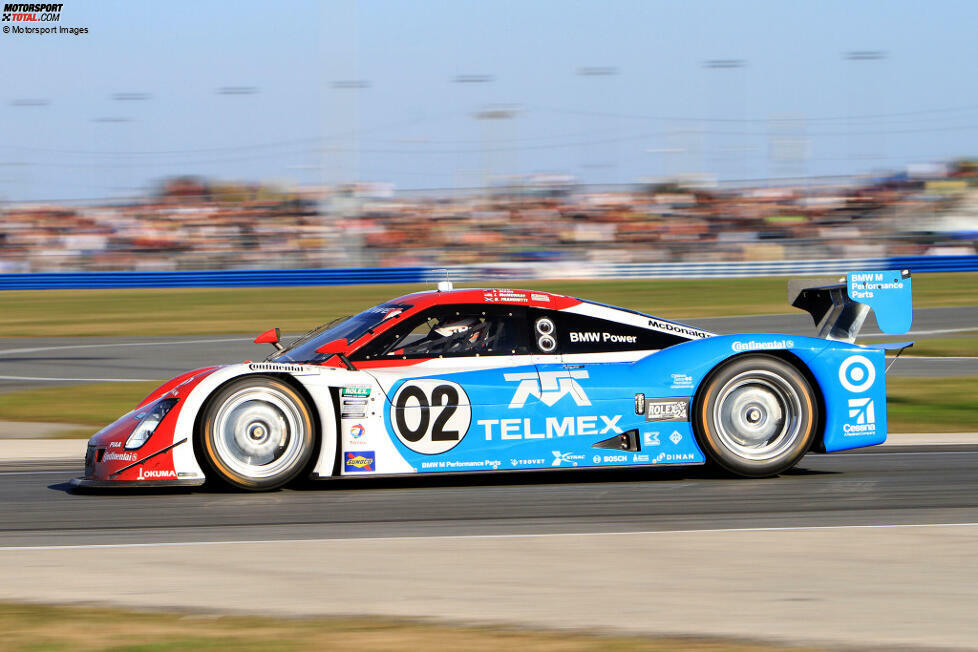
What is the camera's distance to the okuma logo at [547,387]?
22.3 ft

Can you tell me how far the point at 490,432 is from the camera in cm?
675

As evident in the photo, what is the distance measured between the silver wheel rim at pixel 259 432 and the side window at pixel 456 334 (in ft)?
2.00

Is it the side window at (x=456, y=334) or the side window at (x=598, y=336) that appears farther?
the side window at (x=598, y=336)

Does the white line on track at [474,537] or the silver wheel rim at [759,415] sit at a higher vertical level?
the silver wheel rim at [759,415]

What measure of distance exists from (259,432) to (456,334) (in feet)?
4.36

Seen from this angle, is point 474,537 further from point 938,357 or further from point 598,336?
point 938,357

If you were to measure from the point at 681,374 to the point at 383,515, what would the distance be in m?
2.08

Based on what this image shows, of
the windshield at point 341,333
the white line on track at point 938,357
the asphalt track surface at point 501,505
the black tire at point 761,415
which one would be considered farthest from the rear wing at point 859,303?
the white line on track at point 938,357

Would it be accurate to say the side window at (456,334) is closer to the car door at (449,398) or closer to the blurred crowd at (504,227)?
the car door at (449,398)

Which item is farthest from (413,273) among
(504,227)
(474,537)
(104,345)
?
(474,537)

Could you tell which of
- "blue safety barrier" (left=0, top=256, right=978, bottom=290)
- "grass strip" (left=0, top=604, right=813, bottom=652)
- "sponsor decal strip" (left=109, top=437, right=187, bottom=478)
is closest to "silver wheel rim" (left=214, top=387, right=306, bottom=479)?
"sponsor decal strip" (left=109, top=437, right=187, bottom=478)

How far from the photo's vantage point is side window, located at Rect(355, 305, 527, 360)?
6922 millimetres

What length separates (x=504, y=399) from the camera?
22.2 ft

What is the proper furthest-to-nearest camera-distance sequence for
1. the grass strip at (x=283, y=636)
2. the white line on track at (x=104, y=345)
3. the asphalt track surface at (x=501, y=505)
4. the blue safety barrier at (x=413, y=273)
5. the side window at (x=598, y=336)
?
the blue safety barrier at (x=413, y=273)
the white line on track at (x=104, y=345)
the side window at (x=598, y=336)
the asphalt track surface at (x=501, y=505)
the grass strip at (x=283, y=636)
